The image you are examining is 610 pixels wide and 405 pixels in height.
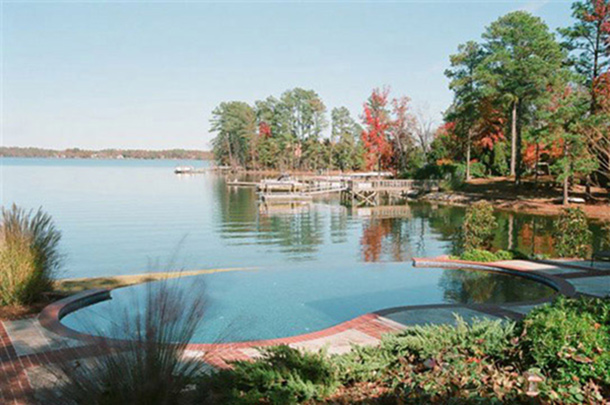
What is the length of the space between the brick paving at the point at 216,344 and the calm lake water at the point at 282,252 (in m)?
0.47

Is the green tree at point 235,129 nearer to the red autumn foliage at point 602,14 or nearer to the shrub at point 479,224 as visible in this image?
the red autumn foliage at point 602,14

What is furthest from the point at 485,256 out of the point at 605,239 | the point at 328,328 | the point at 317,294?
the point at 605,239

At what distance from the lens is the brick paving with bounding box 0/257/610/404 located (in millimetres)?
4367

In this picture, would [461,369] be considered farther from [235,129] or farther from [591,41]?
[235,129]

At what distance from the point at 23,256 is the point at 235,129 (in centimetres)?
8407

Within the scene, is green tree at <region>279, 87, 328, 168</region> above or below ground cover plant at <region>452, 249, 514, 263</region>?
above

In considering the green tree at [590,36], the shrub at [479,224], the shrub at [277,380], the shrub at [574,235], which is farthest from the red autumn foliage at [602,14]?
the shrub at [277,380]

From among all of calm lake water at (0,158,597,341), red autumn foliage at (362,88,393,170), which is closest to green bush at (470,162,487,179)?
calm lake water at (0,158,597,341)

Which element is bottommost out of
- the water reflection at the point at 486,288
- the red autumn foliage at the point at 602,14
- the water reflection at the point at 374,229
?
the water reflection at the point at 374,229

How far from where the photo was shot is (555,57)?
100 feet

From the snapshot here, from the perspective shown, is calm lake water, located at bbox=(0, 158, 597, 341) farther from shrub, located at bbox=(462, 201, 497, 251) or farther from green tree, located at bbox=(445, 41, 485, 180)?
green tree, located at bbox=(445, 41, 485, 180)

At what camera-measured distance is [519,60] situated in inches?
1314

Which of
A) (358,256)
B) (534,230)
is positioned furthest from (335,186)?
(358,256)

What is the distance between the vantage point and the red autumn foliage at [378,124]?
51.8 m
